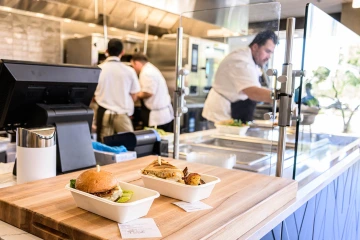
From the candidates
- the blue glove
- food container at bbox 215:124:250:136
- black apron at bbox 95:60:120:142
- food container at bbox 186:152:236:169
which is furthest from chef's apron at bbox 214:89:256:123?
black apron at bbox 95:60:120:142

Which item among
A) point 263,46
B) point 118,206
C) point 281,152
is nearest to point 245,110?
point 263,46

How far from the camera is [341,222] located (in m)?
2.24

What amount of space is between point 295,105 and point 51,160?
97 cm

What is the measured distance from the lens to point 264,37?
1854mm

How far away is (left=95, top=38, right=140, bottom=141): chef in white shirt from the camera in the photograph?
366 centimetres

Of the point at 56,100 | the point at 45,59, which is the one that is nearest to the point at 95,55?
the point at 45,59

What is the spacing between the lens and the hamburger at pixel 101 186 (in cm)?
88

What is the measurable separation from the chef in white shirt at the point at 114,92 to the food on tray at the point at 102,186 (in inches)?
111

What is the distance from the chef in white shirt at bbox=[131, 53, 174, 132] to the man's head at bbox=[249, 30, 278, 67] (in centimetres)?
208

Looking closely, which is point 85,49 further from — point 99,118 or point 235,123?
point 235,123

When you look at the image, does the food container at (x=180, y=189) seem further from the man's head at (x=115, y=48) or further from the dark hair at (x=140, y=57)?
the dark hair at (x=140, y=57)

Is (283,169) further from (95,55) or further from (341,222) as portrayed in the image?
(95,55)

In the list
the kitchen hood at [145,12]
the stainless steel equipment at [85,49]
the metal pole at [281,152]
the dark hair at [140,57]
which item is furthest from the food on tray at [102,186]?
the dark hair at [140,57]

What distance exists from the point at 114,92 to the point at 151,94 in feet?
2.18
